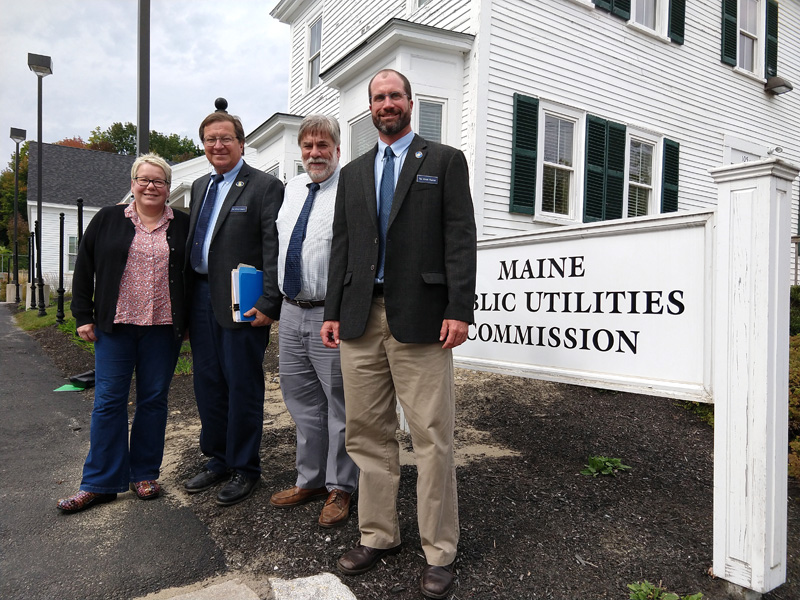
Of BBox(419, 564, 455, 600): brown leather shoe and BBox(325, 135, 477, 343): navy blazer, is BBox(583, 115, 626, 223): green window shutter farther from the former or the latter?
BBox(419, 564, 455, 600): brown leather shoe

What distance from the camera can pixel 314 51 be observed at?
13.5m

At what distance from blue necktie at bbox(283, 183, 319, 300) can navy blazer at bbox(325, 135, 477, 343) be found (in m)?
0.56

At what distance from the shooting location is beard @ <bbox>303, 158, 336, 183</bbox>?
3.05 metres

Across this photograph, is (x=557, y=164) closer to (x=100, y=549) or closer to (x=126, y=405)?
(x=126, y=405)

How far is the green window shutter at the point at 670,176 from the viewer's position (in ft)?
34.6

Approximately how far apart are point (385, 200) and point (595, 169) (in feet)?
26.0

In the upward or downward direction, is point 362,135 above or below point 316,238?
above

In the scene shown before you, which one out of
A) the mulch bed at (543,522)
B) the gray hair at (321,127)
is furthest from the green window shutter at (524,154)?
the gray hair at (321,127)

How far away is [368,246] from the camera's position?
2543 millimetres

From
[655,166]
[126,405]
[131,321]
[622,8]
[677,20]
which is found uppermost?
[677,20]

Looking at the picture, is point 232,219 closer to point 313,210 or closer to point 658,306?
point 313,210

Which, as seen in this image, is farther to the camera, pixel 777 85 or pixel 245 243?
pixel 777 85

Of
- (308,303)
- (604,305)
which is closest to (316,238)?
(308,303)

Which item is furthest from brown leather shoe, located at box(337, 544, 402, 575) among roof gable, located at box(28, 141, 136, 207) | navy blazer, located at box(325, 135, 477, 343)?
roof gable, located at box(28, 141, 136, 207)
